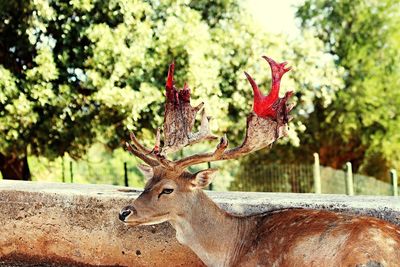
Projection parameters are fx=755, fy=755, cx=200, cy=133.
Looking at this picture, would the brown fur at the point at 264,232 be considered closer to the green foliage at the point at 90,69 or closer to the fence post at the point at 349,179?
the green foliage at the point at 90,69

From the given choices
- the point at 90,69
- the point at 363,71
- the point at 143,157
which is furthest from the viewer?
the point at 363,71

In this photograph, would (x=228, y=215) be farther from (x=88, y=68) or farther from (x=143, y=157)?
(x=88, y=68)

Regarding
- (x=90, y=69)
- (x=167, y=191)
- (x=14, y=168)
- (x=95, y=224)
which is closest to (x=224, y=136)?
(x=167, y=191)

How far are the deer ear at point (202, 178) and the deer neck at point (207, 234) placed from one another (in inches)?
3.5

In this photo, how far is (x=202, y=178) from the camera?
427 centimetres

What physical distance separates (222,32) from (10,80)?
21.5ft

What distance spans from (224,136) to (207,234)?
0.60 meters

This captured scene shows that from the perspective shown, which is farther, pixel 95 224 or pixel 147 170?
pixel 95 224

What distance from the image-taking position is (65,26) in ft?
48.7

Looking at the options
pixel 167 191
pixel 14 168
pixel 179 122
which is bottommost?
pixel 14 168

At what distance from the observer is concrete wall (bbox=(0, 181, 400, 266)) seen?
200 inches

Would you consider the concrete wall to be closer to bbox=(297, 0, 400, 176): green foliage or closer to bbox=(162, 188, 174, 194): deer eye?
bbox=(162, 188, 174, 194): deer eye

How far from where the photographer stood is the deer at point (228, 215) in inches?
151

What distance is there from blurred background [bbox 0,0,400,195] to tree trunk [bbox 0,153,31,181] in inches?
1.1
